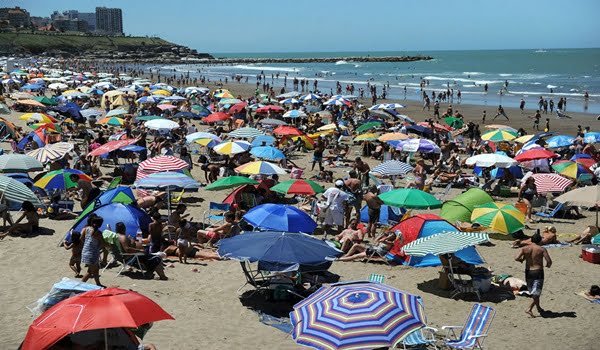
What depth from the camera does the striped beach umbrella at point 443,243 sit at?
28.9 ft

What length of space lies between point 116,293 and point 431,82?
206 feet

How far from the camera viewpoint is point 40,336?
509cm

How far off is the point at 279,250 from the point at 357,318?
105 inches

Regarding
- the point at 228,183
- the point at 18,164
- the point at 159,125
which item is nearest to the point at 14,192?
the point at 18,164

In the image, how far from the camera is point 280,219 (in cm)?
993

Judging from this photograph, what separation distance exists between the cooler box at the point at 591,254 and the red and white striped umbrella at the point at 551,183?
10.2 ft

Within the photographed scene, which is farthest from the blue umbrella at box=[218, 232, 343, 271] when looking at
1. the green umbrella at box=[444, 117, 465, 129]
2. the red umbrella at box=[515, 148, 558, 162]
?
the green umbrella at box=[444, 117, 465, 129]

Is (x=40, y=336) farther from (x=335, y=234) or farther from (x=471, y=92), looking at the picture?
(x=471, y=92)

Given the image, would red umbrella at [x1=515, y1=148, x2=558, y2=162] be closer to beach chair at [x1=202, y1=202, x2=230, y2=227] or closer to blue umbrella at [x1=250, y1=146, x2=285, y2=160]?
blue umbrella at [x1=250, y1=146, x2=285, y2=160]

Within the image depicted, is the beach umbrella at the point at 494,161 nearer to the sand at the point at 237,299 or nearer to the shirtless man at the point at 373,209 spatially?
the sand at the point at 237,299

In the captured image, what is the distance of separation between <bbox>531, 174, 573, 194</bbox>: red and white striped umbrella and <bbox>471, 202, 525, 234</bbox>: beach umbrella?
2726mm

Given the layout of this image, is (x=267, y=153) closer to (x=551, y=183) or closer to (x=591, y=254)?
(x=551, y=183)

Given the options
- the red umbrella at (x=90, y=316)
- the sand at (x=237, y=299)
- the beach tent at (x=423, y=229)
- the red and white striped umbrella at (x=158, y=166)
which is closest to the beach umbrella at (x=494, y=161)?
the sand at (x=237, y=299)

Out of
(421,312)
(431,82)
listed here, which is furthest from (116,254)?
(431,82)
